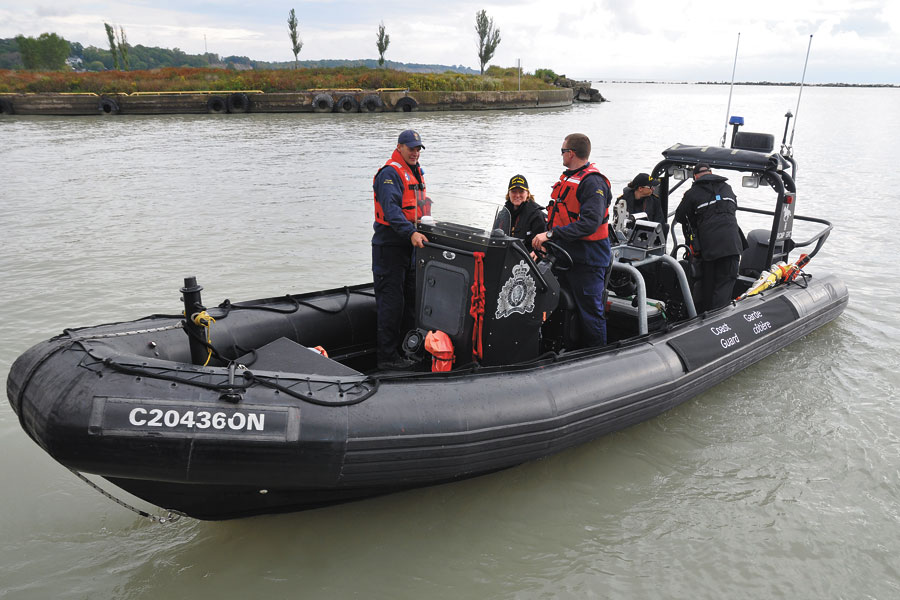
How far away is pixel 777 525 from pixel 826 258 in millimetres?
6587

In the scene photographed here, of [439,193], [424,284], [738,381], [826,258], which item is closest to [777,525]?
[738,381]

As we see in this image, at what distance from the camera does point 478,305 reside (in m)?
3.59

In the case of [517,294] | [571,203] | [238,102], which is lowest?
[517,294]

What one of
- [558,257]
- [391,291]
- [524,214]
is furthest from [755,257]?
[391,291]

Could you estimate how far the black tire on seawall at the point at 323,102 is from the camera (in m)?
30.9

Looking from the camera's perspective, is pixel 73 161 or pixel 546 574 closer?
pixel 546 574

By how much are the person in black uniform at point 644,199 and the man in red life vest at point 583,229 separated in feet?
7.22

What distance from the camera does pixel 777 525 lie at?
139 inches

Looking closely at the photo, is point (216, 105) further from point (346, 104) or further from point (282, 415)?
point (282, 415)

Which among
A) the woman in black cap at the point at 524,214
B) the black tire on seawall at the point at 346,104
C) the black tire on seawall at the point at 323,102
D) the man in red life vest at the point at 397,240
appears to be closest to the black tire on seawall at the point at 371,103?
the black tire on seawall at the point at 346,104

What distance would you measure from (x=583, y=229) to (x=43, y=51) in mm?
72646

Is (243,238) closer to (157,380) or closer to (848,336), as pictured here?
(157,380)

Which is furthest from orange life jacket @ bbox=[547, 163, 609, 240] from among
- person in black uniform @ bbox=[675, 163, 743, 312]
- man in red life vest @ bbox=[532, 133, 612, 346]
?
person in black uniform @ bbox=[675, 163, 743, 312]

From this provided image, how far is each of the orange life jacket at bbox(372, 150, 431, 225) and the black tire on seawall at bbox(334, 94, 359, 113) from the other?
94.1 ft
